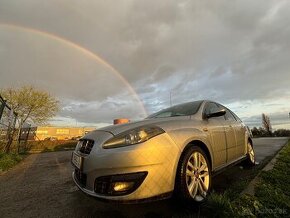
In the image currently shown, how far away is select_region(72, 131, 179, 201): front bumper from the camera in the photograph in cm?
265

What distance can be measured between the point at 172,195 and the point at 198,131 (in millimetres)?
1012

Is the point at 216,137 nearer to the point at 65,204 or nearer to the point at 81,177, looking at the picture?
the point at 81,177

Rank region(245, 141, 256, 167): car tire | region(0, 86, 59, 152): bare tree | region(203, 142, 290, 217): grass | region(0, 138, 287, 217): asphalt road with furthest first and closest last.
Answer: region(0, 86, 59, 152): bare tree < region(245, 141, 256, 167): car tire < region(0, 138, 287, 217): asphalt road < region(203, 142, 290, 217): grass

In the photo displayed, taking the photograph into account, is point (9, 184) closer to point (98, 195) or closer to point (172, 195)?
point (98, 195)

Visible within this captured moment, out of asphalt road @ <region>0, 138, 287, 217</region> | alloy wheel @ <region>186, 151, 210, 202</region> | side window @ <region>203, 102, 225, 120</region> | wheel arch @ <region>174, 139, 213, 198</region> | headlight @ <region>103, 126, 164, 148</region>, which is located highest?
side window @ <region>203, 102, 225, 120</region>

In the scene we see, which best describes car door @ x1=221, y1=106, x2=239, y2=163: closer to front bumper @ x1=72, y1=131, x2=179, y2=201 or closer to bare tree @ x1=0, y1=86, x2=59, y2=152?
front bumper @ x1=72, y1=131, x2=179, y2=201

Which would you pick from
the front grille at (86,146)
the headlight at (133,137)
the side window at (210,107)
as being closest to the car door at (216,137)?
the side window at (210,107)

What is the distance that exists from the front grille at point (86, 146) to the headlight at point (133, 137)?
0.28m

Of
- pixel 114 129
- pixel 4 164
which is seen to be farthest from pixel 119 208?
pixel 4 164

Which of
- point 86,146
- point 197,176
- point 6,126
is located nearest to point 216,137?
point 197,176

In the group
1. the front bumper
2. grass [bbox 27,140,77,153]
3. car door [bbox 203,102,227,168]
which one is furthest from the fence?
car door [bbox 203,102,227,168]

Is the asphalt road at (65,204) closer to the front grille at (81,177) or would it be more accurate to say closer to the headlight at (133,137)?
the front grille at (81,177)

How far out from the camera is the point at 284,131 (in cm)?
4244

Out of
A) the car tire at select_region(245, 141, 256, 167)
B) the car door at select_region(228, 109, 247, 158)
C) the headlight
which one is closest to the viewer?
the headlight
